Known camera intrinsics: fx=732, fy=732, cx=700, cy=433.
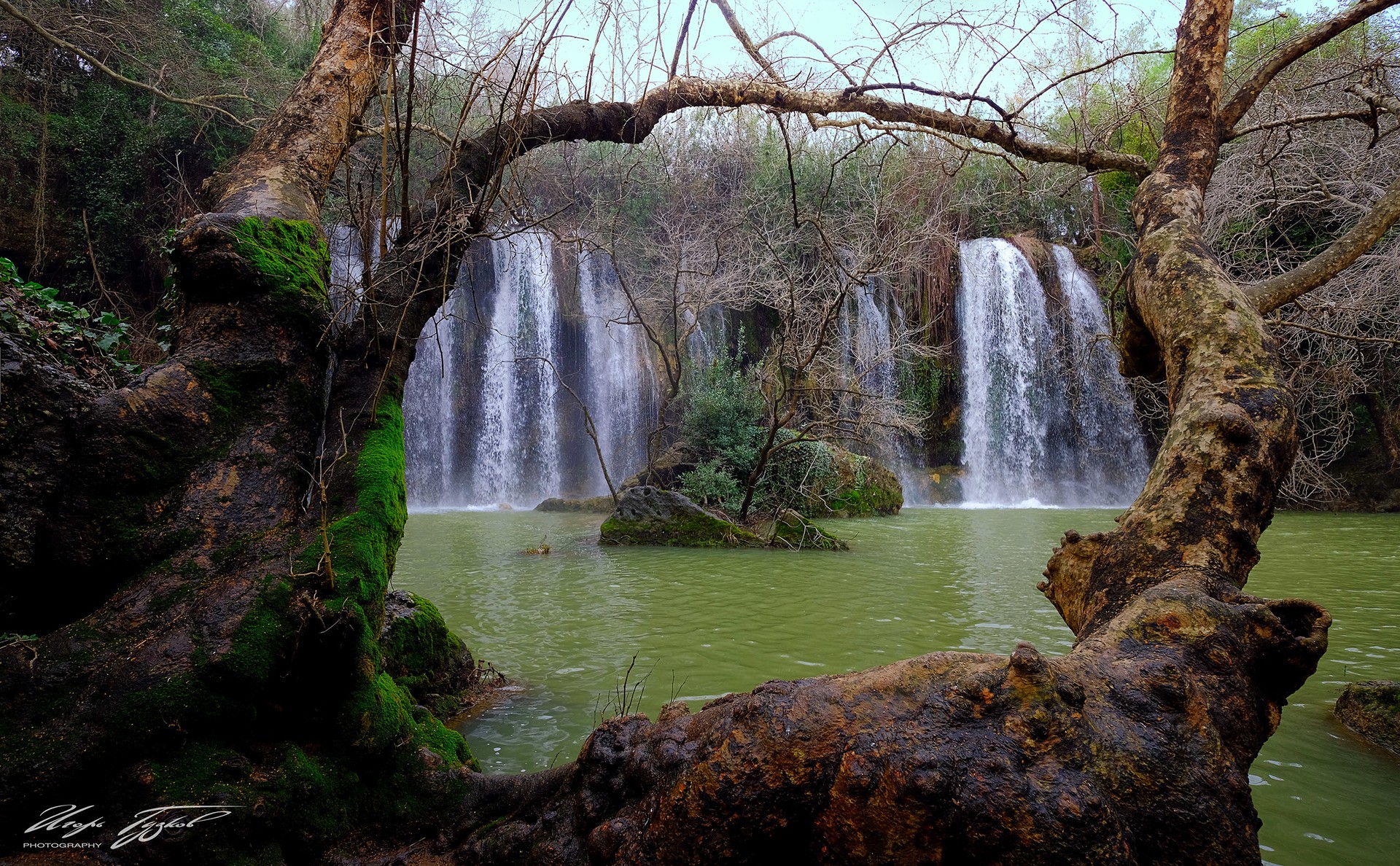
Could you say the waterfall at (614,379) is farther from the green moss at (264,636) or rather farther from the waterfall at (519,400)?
the green moss at (264,636)

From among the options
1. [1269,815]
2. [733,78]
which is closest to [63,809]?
[1269,815]

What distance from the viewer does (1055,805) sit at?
48.9 inches

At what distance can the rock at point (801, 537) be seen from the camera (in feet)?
30.9

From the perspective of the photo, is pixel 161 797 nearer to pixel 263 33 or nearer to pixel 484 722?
pixel 484 722

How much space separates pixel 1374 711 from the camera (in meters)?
3.32

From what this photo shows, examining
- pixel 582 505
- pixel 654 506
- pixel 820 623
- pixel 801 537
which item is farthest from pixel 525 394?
pixel 820 623

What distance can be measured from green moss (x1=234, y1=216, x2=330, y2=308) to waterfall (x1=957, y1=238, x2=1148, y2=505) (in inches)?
651

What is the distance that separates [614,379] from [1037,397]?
34.7ft

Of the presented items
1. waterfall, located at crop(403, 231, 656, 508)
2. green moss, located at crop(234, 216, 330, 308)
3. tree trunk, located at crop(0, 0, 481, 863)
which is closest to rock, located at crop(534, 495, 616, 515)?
waterfall, located at crop(403, 231, 656, 508)

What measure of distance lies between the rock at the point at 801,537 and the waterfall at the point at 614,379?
9.37m

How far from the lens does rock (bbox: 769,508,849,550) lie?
943cm

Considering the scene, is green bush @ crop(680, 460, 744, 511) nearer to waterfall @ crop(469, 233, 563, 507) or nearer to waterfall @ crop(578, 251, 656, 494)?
waterfall @ crop(578, 251, 656, 494)

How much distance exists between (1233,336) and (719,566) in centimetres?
638

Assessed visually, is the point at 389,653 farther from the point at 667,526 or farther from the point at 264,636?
the point at 667,526
